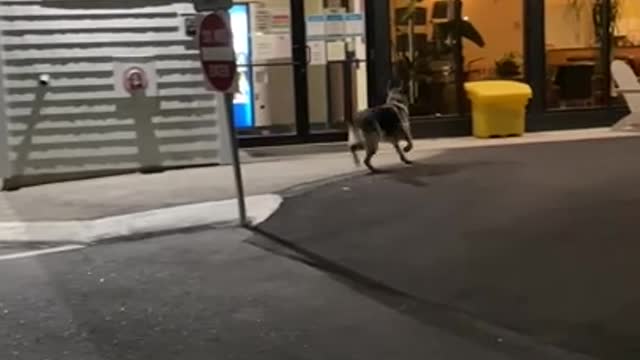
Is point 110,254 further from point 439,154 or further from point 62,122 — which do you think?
point 439,154

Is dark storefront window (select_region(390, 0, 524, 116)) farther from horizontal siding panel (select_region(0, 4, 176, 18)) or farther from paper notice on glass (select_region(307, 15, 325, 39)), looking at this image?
horizontal siding panel (select_region(0, 4, 176, 18))

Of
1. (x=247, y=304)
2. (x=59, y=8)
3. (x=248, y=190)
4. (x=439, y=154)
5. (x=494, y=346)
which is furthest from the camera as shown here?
(x=439, y=154)

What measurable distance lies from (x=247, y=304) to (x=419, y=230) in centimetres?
264

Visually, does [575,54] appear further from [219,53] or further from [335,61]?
[219,53]

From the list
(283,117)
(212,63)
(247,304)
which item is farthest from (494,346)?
(283,117)

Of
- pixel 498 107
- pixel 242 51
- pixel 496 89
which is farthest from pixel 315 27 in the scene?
pixel 498 107

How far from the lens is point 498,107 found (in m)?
16.6

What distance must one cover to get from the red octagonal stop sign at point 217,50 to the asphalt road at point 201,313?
1.81 metres

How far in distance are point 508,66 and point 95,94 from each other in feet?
23.2

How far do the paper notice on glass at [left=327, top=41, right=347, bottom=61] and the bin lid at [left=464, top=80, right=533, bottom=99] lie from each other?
214 cm

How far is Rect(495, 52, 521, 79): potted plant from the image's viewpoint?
686 inches

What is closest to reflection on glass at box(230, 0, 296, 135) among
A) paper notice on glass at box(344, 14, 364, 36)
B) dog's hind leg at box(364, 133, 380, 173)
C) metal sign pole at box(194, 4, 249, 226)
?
paper notice on glass at box(344, 14, 364, 36)

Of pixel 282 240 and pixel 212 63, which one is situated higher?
pixel 212 63

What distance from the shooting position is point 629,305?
679cm
